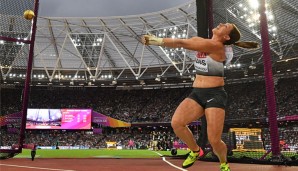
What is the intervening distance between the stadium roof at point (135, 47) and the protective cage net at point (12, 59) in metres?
4.76

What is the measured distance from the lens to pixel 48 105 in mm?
55125

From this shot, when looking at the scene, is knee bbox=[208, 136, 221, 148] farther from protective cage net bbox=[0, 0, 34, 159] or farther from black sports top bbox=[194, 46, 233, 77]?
protective cage net bbox=[0, 0, 34, 159]

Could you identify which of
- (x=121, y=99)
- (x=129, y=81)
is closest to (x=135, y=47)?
(x=129, y=81)

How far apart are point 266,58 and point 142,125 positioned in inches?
1647

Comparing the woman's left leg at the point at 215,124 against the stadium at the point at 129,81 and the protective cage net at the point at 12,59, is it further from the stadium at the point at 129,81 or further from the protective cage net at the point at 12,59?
the stadium at the point at 129,81

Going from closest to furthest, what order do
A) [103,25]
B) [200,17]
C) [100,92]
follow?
[200,17], [103,25], [100,92]

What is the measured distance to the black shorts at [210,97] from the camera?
5.49 metres

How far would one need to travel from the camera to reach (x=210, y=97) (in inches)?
218

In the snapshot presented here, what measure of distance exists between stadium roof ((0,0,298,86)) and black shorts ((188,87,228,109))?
26626 millimetres

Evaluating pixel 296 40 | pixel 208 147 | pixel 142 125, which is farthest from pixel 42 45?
pixel 208 147

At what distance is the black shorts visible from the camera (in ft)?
18.0

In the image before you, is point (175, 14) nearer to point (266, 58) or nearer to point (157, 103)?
point (157, 103)

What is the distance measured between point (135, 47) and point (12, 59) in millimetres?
28020

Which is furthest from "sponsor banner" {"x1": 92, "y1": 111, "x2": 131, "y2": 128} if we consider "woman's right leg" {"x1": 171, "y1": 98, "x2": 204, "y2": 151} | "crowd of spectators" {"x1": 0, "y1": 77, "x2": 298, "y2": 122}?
"woman's right leg" {"x1": 171, "y1": 98, "x2": 204, "y2": 151}
